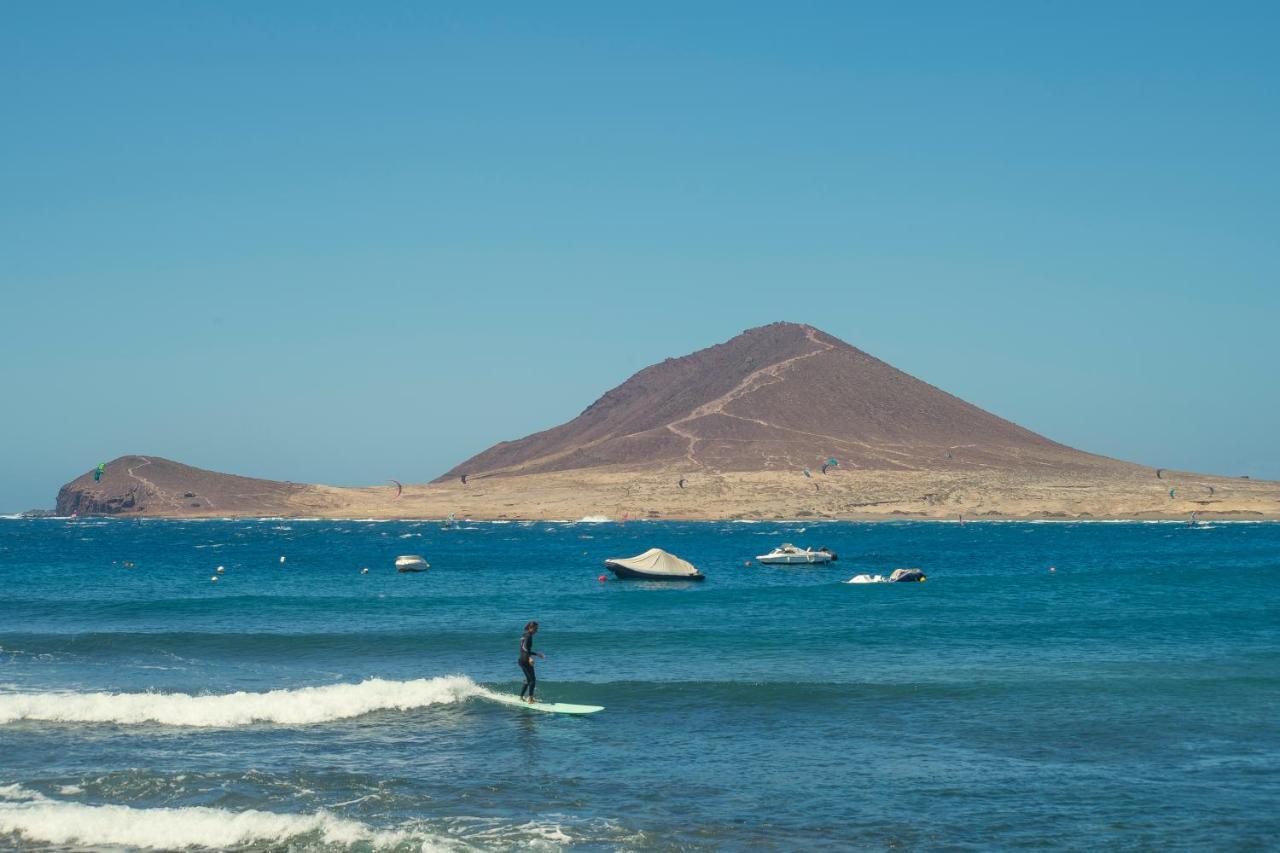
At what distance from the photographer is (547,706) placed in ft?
99.3

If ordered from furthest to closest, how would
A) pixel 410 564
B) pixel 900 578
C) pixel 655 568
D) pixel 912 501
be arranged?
pixel 912 501 < pixel 410 564 < pixel 655 568 < pixel 900 578

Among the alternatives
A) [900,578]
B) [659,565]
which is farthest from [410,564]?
[900,578]

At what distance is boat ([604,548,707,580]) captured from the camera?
7619 centimetres

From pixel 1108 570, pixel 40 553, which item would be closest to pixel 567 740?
pixel 1108 570

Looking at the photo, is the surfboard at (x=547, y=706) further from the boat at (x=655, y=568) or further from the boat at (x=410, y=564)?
the boat at (x=410, y=564)

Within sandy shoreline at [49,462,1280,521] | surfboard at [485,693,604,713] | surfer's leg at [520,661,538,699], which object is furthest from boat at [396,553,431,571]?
sandy shoreline at [49,462,1280,521]

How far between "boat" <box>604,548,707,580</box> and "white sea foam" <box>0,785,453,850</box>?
2209 inches

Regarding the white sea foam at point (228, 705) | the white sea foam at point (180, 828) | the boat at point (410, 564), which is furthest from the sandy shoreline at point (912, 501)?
the white sea foam at point (180, 828)

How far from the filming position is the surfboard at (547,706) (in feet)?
97.8

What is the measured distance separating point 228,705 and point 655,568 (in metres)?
47.5

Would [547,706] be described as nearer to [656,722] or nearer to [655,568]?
[656,722]

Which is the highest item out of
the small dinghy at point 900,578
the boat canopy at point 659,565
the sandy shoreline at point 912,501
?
the sandy shoreline at point 912,501

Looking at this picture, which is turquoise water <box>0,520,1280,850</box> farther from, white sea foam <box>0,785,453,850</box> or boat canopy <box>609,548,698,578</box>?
boat canopy <box>609,548,698,578</box>

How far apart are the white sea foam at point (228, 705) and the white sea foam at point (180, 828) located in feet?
27.8
